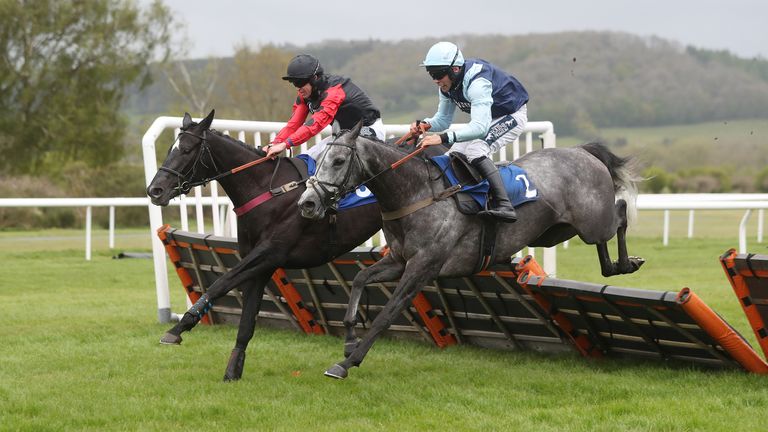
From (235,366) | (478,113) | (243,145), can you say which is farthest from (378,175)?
(235,366)

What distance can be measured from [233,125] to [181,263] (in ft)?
3.98

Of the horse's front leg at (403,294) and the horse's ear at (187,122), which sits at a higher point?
the horse's ear at (187,122)

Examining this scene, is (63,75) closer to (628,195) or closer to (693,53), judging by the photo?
(693,53)

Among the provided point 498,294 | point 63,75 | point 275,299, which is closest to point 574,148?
point 498,294

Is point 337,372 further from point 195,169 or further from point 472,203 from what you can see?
point 195,169

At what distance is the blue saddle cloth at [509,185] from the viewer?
21.1 feet

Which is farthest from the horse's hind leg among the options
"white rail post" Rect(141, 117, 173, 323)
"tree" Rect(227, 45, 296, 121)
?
"tree" Rect(227, 45, 296, 121)

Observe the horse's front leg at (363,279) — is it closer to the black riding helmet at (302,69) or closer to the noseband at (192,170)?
the noseband at (192,170)

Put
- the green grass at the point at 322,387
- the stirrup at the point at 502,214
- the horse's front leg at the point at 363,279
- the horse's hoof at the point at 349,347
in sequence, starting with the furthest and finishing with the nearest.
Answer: the stirrup at the point at 502,214, the horse's front leg at the point at 363,279, the horse's hoof at the point at 349,347, the green grass at the point at 322,387

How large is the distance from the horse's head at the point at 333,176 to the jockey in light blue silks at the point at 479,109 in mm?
536

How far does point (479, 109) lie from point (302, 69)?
4.36 ft

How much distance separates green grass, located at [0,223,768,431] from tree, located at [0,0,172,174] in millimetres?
20674

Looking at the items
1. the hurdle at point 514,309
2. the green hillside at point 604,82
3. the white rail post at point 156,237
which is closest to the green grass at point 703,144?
the green hillside at point 604,82

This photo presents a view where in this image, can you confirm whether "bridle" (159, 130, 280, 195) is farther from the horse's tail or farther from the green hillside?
the green hillside
